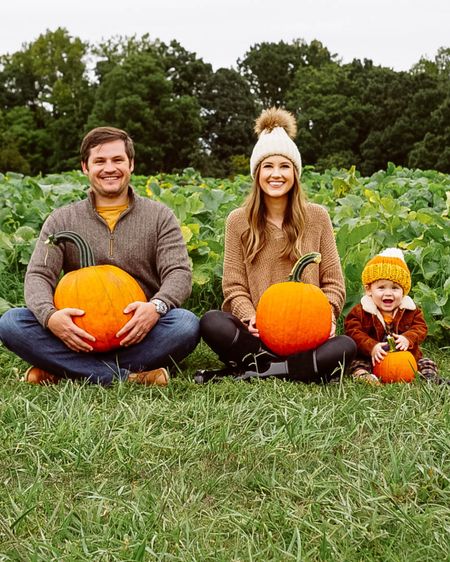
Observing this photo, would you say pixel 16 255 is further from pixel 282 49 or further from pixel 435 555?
pixel 282 49

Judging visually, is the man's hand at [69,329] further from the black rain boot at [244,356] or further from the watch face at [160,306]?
the black rain boot at [244,356]

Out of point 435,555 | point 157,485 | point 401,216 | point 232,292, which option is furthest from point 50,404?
point 401,216

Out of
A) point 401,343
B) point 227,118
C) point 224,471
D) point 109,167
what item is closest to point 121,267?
point 109,167

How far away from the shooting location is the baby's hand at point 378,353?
13.9 feet

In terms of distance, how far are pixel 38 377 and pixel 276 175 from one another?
64.9 inches

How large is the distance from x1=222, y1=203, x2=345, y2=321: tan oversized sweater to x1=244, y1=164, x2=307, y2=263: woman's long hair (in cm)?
4

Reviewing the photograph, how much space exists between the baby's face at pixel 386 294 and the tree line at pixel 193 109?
113 feet

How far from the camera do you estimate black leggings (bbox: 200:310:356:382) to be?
4.13 m

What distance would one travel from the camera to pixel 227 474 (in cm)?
289

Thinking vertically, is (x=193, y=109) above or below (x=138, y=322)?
above

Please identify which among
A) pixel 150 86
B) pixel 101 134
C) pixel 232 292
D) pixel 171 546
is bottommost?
pixel 171 546

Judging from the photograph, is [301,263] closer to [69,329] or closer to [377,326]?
→ [377,326]

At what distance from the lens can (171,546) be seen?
7.83 ft

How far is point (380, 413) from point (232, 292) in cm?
142
